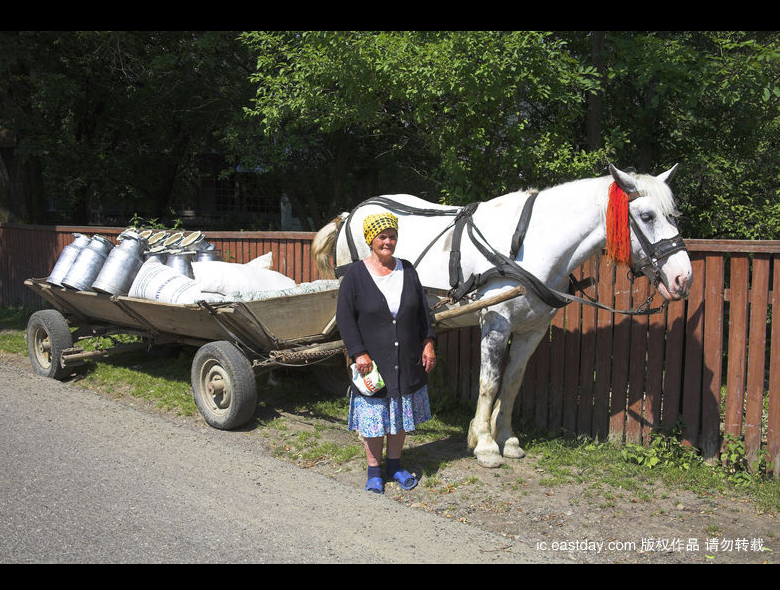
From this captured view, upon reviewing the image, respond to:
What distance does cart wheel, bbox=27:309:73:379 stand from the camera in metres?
7.50

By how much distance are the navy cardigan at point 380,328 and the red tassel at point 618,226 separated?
1.39 meters

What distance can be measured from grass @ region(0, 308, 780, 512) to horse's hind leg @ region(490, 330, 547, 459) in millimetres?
217

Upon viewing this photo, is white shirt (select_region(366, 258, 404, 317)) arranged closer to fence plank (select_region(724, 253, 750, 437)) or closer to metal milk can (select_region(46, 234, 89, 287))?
fence plank (select_region(724, 253, 750, 437))

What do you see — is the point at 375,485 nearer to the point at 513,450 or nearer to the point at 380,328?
the point at 380,328

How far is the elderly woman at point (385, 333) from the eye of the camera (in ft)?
15.0

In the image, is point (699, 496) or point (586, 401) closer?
point (699, 496)

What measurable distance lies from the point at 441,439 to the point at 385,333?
171 centimetres

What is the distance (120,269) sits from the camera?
6.86 m

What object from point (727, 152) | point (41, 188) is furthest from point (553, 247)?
point (41, 188)

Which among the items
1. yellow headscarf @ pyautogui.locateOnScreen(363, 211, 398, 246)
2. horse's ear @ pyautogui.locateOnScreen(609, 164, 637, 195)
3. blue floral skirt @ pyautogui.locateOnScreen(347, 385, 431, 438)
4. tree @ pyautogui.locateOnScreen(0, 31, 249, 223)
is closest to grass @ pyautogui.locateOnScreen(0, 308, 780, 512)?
blue floral skirt @ pyautogui.locateOnScreen(347, 385, 431, 438)

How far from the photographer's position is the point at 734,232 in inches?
299

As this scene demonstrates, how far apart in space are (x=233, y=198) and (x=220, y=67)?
10.5m

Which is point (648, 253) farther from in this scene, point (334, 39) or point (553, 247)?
point (334, 39)

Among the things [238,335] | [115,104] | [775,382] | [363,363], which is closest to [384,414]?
[363,363]
